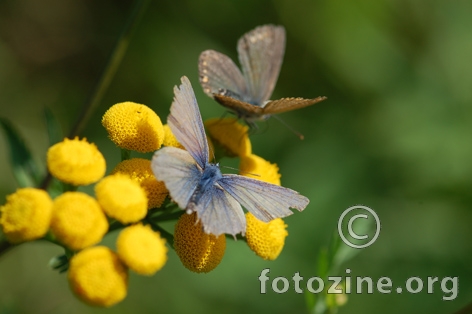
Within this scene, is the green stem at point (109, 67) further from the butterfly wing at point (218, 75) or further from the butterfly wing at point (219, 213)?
the butterfly wing at point (219, 213)

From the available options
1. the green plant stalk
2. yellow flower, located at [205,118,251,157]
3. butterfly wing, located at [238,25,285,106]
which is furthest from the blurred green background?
the green plant stalk

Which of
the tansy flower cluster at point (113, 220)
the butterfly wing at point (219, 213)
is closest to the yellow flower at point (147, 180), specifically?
the tansy flower cluster at point (113, 220)

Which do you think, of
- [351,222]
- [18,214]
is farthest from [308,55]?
[18,214]

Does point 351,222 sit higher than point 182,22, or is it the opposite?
point 182,22

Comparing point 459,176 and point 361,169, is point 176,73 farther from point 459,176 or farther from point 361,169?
point 459,176

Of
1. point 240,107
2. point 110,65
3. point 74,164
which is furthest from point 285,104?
point 74,164

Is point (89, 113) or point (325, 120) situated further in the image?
point (325, 120)
